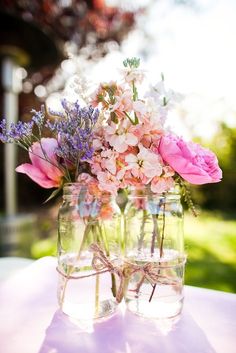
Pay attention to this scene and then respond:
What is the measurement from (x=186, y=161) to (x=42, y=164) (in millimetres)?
281

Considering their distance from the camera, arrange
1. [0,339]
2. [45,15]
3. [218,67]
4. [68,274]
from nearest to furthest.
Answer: [0,339], [68,274], [45,15], [218,67]

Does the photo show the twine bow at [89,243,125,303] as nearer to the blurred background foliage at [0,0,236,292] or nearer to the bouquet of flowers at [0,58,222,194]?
the bouquet of flowers at [0,58,222,194]

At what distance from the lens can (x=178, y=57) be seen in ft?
12.8

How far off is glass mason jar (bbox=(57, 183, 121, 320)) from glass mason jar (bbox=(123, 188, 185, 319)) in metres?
0.04

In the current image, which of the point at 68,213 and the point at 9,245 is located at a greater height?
the point at 68,213

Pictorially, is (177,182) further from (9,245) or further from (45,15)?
(45,15)

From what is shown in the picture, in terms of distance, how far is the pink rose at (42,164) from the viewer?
2.41 feet

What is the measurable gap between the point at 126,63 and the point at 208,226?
14.0 ft

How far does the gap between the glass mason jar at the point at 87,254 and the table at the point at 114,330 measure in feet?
0.12

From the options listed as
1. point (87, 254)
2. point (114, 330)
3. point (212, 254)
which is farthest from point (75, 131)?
point (212, 254)

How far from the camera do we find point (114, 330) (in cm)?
72

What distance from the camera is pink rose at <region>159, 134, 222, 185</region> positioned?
2.27 ft

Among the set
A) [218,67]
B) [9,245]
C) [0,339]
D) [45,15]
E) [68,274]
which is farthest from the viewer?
[218,67]

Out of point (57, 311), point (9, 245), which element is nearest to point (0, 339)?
point (57, 311)
